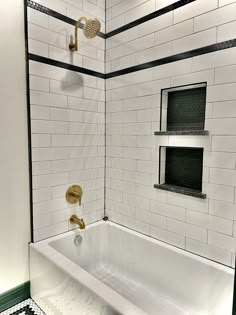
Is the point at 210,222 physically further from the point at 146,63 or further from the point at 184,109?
the point at 146,63

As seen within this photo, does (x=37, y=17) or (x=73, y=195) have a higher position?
(x=37, y=17)

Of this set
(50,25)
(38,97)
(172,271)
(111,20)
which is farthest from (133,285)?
(111,20)

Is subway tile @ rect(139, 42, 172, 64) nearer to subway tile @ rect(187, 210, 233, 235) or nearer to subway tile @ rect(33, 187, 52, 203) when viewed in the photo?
subway tile @ rect(187, 210, 233, 235)

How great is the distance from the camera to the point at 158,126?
190cm

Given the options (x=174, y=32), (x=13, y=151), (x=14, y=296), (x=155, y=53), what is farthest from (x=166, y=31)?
(x=14, y=296)

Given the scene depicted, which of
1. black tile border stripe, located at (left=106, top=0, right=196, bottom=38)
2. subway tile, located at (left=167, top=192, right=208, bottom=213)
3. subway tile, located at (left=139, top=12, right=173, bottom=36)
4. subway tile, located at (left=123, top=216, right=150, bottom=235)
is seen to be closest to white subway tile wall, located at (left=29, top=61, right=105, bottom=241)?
subway tile, located at (left=123, top=216, right=150, bottom=235)

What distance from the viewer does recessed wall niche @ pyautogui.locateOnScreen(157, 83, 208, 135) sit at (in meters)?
1.69

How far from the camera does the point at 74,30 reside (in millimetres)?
2014

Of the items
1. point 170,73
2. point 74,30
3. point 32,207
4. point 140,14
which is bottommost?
point 32,207

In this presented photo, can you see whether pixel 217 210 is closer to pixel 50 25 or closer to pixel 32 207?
pixel 32 207

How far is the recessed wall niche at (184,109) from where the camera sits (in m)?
1.69

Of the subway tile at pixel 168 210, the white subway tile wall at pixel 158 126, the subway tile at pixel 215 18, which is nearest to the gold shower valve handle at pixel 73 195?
the white subway tile wall at pixel 158 126

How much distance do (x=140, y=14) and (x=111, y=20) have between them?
394 mm

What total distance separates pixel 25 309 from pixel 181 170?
1.75 m
